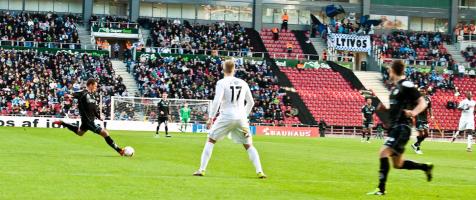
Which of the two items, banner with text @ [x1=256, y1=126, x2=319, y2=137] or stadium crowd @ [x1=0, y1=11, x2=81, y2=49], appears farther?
stadium crowd @ [x1=0, y1=11, x2=81, y2=49]

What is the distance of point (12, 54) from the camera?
72500 mm

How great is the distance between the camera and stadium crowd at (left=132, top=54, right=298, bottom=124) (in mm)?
72312

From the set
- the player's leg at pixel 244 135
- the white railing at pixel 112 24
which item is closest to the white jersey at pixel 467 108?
the player's leg at pixel 244 135

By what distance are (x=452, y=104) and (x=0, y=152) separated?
6153 centimetres

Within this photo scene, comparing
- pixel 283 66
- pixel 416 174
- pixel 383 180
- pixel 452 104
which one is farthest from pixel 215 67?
pixel 383 180

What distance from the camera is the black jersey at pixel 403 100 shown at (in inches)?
633

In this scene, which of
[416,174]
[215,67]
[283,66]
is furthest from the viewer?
[283,66]

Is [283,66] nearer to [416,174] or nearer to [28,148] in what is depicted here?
[28,148]

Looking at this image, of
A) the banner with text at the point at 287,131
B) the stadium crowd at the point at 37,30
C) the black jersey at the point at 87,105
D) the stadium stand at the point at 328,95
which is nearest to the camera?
the black jersey at the point at 87,105

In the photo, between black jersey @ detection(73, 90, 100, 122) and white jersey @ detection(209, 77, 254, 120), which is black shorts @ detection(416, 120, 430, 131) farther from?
white jersey @ detection(209, 77, 254, 120)

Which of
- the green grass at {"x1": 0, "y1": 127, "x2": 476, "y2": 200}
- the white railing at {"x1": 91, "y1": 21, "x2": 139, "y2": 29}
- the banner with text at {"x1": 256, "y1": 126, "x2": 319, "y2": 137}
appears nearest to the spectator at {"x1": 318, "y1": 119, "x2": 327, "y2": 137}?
the banner with text at {"x1": 256, "y1": 126, "x2": 319, "y2": 137}

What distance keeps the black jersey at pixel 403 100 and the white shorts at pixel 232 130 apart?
3.81 meters

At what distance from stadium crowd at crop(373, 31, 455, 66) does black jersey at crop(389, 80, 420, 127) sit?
240 feet

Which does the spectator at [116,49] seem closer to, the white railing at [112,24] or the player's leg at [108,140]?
the white railing at [112,24]
